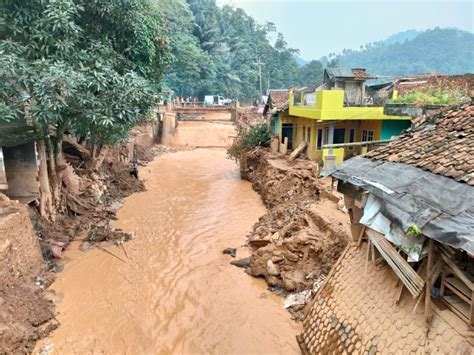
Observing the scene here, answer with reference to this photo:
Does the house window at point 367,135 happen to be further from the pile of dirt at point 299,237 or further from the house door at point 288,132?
the house door at point 288,132

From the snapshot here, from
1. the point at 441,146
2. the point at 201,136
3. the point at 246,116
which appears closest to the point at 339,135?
the point at 441,146

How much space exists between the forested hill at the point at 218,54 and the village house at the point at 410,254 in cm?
3793

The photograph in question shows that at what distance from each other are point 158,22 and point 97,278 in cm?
1008

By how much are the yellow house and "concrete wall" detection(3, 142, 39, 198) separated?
1162 centimetres

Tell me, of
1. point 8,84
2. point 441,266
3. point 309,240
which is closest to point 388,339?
point 441,266

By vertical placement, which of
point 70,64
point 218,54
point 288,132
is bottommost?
point 288,132

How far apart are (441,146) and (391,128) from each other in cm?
1201

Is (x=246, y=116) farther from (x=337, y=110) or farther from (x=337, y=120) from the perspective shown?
(x=337, y=110)

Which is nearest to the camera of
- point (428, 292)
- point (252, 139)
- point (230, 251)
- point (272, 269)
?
point (428, 292)

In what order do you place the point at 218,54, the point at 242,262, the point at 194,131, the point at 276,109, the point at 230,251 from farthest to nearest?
the point at 218,54 < the point at 194,131 < the point at 276,109 < the point at 230,251 < the point at 242,262

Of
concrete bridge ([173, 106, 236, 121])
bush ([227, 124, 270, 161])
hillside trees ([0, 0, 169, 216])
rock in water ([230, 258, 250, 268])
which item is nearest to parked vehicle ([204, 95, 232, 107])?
concrete bridge ([173, 106, 236, 121])

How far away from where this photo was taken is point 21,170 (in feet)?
39.2

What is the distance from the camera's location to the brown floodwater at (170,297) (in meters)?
7.65

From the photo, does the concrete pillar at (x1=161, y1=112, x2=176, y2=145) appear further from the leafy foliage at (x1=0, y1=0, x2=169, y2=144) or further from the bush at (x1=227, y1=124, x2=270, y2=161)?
the leafy foliage at (x1=0, y1=0, x2=169, y2=144)
